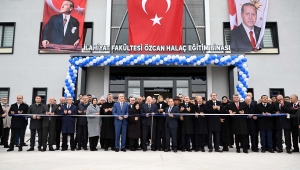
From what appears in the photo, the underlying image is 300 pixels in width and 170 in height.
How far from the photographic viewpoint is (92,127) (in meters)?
9.36

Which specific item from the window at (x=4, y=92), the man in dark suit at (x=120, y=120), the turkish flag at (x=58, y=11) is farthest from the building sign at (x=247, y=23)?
the window at (x=4, y=92)

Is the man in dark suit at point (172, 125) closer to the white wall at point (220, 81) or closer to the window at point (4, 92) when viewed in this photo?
the white wall at point (220, 81)

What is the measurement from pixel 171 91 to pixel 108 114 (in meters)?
7.06

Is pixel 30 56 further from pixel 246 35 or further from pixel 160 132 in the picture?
pixel 246 35

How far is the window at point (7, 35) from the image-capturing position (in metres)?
17.0

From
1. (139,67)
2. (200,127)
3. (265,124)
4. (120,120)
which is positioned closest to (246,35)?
(139,67)

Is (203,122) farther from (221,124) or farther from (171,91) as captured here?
(171,91)

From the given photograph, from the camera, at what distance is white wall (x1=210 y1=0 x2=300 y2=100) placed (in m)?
16.0

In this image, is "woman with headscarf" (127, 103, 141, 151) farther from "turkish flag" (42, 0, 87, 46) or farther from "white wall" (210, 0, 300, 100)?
"white wall" (210, 0, 300, 100)

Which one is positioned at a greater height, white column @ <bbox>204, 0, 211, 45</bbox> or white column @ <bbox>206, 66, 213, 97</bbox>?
white column @ <bbox>204, 0, 211, 45</bbox>

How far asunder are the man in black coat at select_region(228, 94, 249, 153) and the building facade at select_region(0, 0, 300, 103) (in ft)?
20.1

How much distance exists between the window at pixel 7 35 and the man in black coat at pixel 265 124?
15424 mm

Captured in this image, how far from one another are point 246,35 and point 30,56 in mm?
13674

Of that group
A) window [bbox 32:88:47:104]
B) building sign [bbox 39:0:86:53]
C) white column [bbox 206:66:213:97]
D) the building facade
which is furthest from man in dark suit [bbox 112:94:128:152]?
window [bbox 32:88:47:104]
